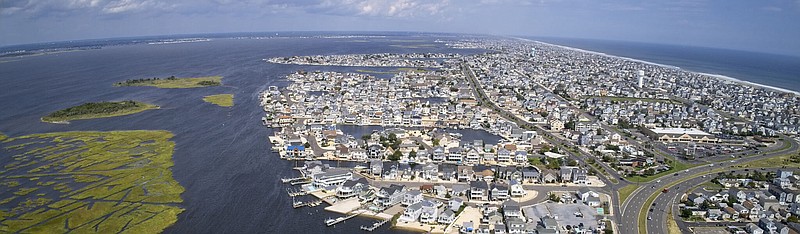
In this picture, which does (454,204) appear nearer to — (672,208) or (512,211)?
(512,211)

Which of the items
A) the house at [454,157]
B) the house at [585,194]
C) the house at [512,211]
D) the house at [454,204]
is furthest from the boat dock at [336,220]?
the house at [585,194]

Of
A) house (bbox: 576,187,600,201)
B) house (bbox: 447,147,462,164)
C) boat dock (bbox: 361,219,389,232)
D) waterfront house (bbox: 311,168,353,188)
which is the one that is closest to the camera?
boat dock (bbox: 361,219,389,232)

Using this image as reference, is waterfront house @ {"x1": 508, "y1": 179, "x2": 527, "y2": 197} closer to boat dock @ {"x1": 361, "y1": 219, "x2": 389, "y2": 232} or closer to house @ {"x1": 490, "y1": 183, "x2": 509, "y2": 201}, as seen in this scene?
house @ {"x1": 490, "y1": 183, "x2": 509, "y2": 201}

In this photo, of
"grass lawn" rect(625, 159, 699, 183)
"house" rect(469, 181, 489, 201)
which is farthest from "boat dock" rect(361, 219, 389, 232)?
"grass lawn" rect(625, 159, 699, 183)

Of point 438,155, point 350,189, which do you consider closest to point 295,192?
point 350,189

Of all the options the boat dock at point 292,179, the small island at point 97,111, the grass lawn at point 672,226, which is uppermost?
the small island at point 97,111

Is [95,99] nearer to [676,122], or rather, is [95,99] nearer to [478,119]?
[478,119]

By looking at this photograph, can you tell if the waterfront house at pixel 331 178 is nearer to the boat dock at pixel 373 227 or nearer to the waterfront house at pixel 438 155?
the boat dock at pixel 373 227
